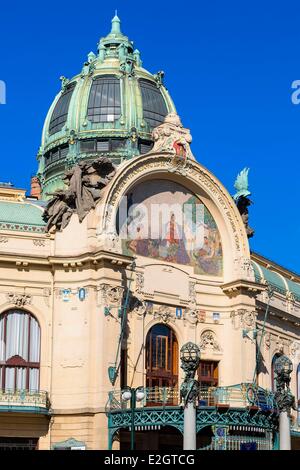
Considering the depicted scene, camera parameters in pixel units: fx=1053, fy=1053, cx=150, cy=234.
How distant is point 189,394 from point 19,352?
957cm

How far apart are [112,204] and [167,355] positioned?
780 cm

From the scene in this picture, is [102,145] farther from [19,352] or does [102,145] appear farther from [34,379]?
[34,379]

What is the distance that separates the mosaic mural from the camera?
50531 mm

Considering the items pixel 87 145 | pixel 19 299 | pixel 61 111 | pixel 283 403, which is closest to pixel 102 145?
pixel 87 145

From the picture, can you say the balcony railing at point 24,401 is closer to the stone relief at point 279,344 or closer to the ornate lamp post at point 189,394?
the ornate lamp post at point 189,394

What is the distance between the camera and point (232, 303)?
53.0 meters

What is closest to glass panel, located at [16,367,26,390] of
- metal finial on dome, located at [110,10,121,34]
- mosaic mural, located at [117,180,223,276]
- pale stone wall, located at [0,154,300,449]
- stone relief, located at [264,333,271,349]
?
pale stone wall, located at [0,154,300,449]

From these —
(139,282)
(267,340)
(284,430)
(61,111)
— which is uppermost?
(61,111)

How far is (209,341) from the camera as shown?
5238 centimetres

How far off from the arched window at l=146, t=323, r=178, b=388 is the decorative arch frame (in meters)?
4.82

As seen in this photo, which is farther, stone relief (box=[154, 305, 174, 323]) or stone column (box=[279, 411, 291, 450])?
stone relief (box=[154, 305, 174, 323])

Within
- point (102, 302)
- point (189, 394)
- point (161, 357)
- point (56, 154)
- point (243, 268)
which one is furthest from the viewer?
point (56, 154)

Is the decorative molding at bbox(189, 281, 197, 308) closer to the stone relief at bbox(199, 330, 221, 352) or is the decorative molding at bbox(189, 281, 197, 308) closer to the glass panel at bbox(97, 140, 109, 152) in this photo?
the stone relief at bbox(199, 330, 221, 352)
